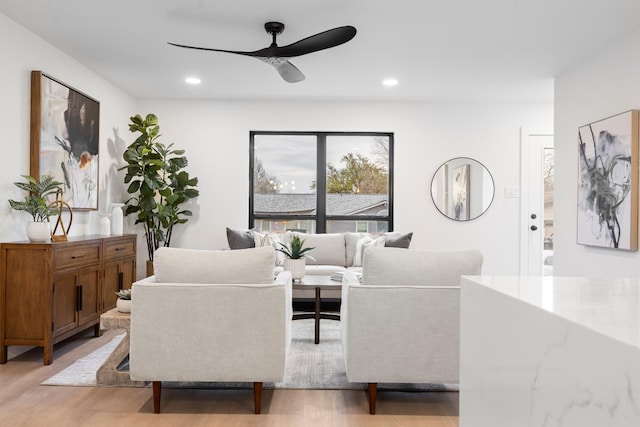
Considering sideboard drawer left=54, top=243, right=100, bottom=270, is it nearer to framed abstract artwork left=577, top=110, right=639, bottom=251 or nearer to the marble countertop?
the marble countertop

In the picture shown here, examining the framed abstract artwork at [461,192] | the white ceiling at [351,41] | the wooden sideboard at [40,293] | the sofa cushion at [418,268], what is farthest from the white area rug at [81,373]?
the framed abstract artwork at [461,192]

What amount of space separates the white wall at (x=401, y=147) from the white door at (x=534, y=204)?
104mm

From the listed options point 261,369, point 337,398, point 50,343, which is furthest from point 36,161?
point 337,398

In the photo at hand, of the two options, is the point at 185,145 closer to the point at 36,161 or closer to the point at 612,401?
the point at 36,161

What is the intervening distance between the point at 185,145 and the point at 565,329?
5.91 m

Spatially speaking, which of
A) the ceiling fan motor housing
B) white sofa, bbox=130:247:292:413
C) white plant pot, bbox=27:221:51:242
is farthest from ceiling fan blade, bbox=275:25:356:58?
white plant pot, bbox=27:221:51:242

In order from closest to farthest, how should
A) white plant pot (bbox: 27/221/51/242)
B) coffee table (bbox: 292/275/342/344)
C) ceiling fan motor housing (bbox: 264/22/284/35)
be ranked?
white plant pot (bbox: 27/221/51/242) → ceiling fan motor housing (bbox: 264/22/284/35) → coffee table (bbox: 292/275/342/344)

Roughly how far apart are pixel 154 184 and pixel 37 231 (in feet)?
6.25

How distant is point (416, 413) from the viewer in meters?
2.59

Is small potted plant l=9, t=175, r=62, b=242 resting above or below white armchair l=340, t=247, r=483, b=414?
above

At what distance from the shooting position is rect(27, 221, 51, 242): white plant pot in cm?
343

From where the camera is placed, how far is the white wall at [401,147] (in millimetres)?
6074

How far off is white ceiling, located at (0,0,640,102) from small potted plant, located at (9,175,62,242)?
1.19 metres

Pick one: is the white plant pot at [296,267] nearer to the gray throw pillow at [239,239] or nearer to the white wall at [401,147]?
the gray throw pillow at [239,239]
